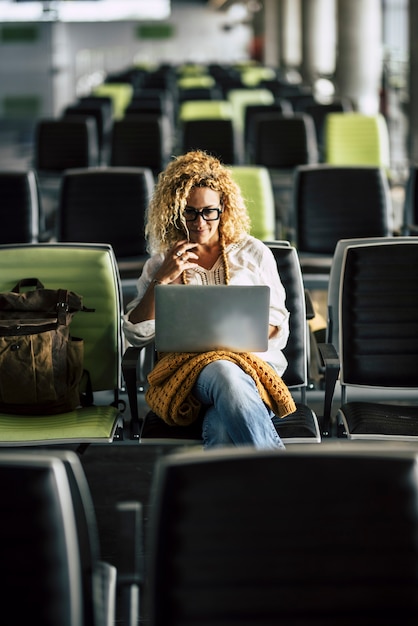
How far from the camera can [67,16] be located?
116 ft

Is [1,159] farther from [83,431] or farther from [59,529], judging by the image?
[59,529]

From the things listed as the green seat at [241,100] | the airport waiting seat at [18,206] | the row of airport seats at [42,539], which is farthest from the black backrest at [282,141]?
the row of airport seats at [42,539]

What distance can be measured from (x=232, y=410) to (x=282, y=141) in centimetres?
591

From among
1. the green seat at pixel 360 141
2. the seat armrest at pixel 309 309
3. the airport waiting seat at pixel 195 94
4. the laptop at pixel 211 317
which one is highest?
the airport waiting seat at pixel 195 94

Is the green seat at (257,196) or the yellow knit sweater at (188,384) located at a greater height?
the green seat at (257,196)

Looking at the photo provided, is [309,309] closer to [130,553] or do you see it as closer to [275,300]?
[275,300]

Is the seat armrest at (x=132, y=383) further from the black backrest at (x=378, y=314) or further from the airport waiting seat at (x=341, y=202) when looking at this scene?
the airport waiting seat at (x=341, y=202)

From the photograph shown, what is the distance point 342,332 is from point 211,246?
1.77 feet

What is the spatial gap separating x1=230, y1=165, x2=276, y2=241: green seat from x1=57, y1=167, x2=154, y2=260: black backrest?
0.49 m

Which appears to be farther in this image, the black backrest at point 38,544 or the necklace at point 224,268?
the necklace at point 224,268

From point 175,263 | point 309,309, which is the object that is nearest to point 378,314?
point 309,309

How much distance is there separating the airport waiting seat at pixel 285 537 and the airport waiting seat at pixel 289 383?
153 centimetres

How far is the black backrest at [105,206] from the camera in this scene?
18.2ft

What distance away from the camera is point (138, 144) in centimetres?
833
